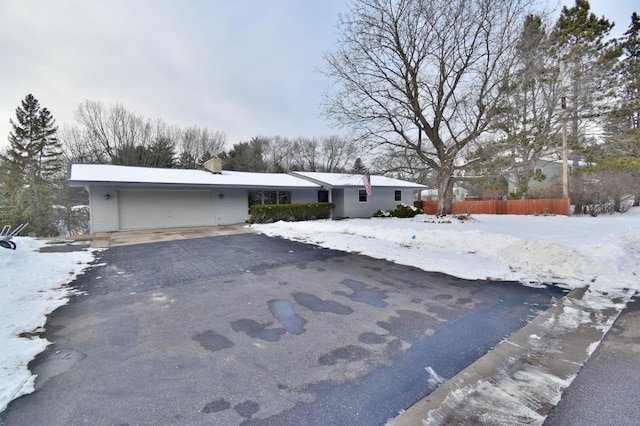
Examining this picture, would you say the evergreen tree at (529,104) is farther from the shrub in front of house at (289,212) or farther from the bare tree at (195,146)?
the bare tree at (195,146)

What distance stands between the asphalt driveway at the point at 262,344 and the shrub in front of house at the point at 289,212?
10.4 metres

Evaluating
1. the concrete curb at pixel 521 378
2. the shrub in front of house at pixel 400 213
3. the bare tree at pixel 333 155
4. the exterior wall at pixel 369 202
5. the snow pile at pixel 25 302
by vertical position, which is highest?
the bare tree at pixel 333 155

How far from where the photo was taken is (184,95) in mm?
20281

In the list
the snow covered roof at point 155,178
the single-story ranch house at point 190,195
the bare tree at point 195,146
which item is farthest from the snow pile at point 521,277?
the bare tree at point 195,146

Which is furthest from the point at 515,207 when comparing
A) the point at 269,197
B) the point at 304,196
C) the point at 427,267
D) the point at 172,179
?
the point at 172,179

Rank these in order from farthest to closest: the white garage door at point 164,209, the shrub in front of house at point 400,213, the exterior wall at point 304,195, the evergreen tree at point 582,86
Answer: the shrub in front of house at point 400,213 < the exterior wall at point 304,195 < the white garage door at point 164,209 < the evergreen tree at point 582,86

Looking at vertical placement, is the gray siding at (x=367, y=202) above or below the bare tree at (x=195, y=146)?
below

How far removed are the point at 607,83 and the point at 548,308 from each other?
415 inches

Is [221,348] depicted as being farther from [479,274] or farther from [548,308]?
[479,274]

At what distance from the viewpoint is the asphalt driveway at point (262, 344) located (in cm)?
209

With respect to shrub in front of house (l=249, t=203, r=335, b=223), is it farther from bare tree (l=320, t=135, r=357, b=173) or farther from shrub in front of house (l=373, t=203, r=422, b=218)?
bare tree (l=320, t=135, r=357, b=173)

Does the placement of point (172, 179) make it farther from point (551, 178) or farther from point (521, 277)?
point (551, 178)

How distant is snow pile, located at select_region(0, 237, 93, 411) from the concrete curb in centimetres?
320

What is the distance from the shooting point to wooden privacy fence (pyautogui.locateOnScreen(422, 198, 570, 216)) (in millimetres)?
18922
